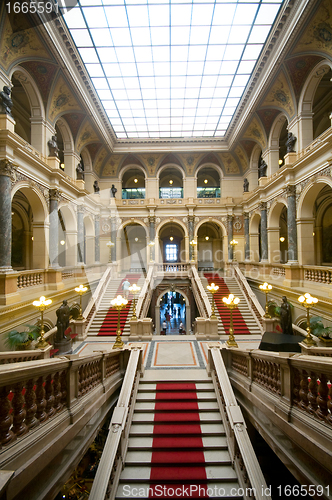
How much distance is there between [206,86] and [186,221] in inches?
401

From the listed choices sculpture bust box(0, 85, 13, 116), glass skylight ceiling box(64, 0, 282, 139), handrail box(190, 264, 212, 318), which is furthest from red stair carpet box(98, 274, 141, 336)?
→ glass skylight ceiling box(64, 0, 282, 139)

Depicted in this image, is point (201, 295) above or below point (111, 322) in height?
above

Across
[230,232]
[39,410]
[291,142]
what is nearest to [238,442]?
[39,410]

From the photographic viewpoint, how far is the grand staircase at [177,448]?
4660mm

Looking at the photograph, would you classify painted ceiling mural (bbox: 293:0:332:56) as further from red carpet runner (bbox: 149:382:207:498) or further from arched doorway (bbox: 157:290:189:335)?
arched doorway (bbox: 157:290:189:335)

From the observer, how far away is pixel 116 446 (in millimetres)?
4773

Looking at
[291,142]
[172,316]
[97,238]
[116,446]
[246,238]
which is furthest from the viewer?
[172,316]

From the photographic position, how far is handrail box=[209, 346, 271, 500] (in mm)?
4270

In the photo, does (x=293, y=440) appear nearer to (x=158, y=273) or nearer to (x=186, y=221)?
(x=158, y=273)

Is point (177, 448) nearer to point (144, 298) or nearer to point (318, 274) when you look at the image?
point (318, 274)

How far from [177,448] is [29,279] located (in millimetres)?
8853

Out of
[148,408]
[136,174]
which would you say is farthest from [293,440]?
[136,174]

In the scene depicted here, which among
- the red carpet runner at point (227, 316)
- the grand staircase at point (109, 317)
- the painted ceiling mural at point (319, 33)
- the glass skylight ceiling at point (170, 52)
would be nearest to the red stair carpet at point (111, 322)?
the grand staircase at point (109, 317)

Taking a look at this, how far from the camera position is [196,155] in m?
22.1
